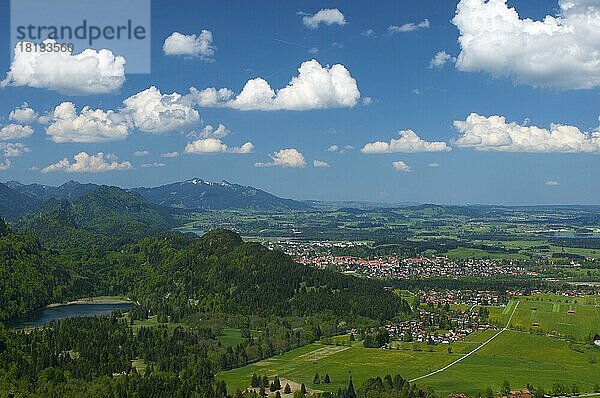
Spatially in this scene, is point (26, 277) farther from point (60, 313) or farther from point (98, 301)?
point (60, 313)

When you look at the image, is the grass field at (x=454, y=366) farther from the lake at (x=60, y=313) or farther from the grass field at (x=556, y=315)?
the lake at (x=60, y=313)

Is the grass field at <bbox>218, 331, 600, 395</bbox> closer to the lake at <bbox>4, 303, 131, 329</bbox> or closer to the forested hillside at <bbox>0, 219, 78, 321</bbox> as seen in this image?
the lake at <bbox>4, 303, 131, 329</bbox>

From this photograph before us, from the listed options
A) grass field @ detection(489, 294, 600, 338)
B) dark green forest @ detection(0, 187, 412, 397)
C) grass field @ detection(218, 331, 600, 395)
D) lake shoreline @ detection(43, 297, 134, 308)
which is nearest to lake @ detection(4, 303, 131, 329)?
lake shoreline @ detection(43, 297, 134, 308)

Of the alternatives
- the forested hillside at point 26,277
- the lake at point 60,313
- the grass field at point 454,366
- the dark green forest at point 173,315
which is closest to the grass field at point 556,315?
the grass field at point 454,366

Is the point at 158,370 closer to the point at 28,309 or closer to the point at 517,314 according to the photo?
the point at 28,309

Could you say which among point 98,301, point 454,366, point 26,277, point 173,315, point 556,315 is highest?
point 26,277

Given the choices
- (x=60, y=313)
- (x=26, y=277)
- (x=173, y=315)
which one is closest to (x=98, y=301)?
(x=60, y=313)
